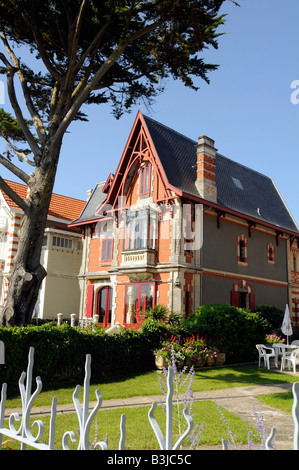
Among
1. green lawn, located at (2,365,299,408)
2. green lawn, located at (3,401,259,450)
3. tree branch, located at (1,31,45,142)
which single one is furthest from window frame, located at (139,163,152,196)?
green lawn, located at (3,401,259,450)

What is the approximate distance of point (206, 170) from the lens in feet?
73.4

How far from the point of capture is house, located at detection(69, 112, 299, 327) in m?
20.5

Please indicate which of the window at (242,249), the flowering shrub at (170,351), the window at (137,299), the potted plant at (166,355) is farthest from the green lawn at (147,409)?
the window at (242,249)

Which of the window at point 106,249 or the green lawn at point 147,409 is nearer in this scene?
the green lawn at point 147,409

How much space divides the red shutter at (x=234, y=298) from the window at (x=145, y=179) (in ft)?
24.8

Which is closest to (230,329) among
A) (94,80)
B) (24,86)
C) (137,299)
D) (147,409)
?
(137,299)

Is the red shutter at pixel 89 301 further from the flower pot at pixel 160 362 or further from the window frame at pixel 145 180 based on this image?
the flower pot at pixel 160 362

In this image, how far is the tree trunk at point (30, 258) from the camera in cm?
1195

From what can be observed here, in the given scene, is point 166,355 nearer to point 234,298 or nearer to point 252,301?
point 234,298

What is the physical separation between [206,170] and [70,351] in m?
13.8

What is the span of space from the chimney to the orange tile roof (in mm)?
12362

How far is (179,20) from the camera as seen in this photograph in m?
13.3

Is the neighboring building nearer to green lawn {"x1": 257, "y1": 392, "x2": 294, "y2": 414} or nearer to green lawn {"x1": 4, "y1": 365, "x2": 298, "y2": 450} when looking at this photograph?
green lawn {"x1": 4, "y1": 365, "x2": 298, "y2": 450}
